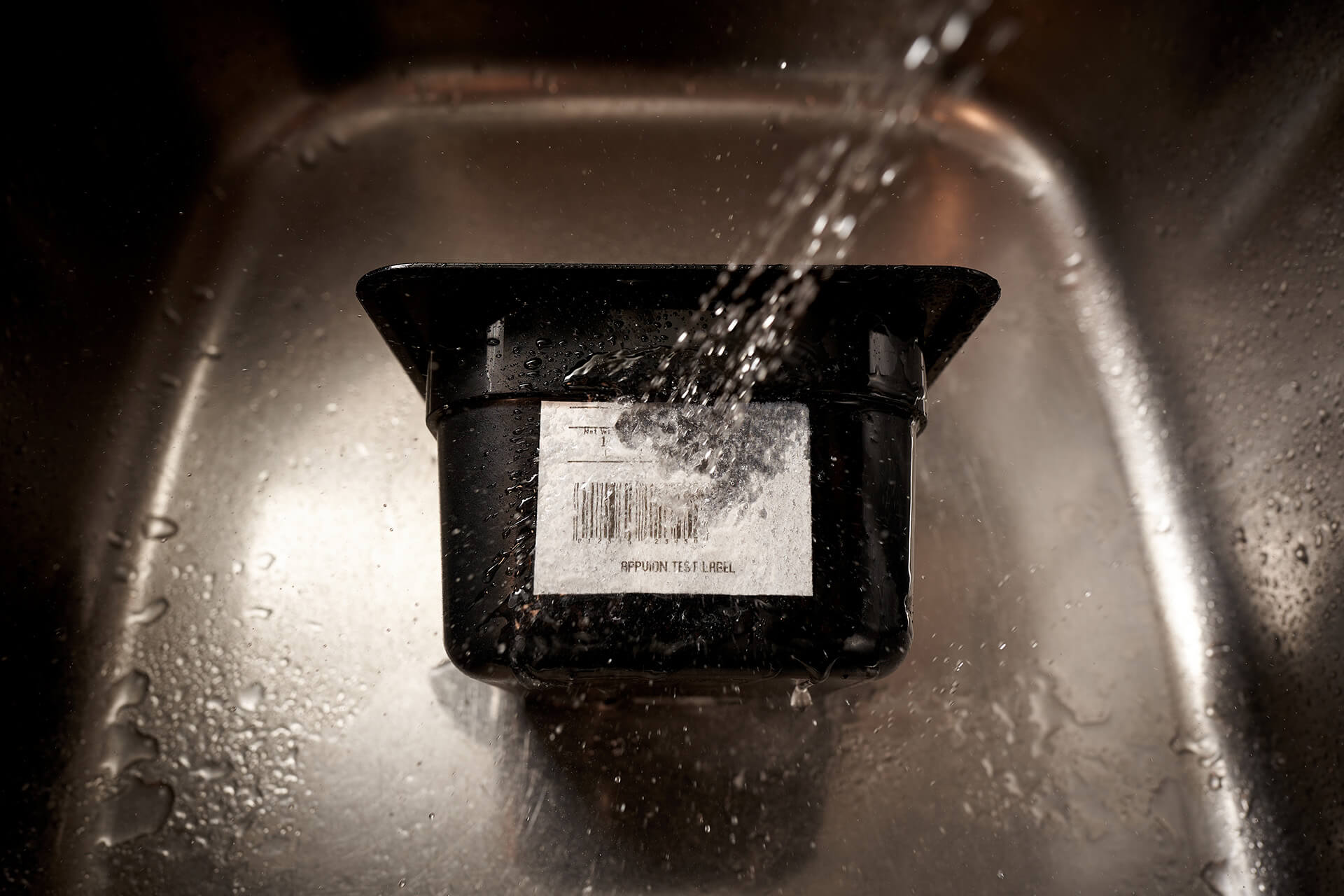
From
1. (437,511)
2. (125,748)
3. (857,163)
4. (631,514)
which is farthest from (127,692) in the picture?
(857,163)

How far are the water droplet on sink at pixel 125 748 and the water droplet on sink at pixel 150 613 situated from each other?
0.26 ft

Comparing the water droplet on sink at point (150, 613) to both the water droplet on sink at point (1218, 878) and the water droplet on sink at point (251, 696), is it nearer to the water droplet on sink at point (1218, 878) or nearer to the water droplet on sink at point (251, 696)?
the water droplet on sink at point (251, 696)

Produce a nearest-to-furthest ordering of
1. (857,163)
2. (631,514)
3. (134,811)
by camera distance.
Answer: (631,514)
(134,811)
(857,163)

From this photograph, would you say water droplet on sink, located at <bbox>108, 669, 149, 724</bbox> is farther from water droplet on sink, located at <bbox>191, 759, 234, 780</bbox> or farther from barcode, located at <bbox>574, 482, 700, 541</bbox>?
barcode, located at <bbox>574, 482, 700, 541</bbox>

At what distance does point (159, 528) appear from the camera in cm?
75

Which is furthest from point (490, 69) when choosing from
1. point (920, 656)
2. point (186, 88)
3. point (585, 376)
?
point (920, 656)

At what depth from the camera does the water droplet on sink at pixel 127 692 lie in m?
0.70

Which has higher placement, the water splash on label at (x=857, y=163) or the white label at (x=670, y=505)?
the water splash on label at (x=857, y=163)

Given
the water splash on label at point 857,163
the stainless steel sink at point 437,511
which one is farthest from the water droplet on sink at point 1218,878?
the water splash on label at point 857,163

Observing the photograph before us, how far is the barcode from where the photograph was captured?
0.51 metres

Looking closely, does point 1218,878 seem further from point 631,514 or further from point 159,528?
point 159,528

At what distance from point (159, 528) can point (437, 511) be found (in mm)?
236

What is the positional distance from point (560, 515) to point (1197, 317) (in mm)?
596

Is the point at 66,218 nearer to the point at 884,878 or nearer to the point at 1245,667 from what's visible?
the point at 884,878
